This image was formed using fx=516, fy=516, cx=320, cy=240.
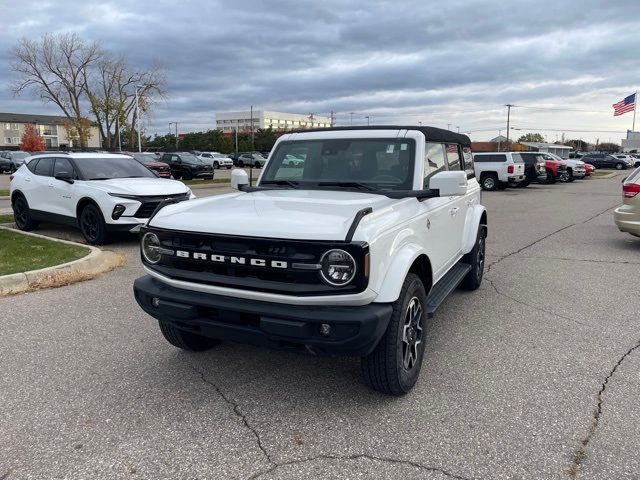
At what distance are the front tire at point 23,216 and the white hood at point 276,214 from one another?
26.5ft

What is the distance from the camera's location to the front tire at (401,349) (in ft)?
10.7

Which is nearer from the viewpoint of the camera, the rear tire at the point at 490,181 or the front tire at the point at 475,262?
the front tire at the point at 475,262

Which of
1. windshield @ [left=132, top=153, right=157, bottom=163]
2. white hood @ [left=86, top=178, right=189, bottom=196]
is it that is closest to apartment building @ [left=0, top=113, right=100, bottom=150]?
windshield @ [left=132, top=153, right=157, bottom=163]

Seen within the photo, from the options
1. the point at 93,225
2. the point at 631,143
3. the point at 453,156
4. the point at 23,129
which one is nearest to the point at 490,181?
the point at 93,225

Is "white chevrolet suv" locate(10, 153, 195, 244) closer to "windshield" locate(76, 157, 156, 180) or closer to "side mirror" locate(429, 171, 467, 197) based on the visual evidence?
"windshield" locate(76, 157, 156, 180)

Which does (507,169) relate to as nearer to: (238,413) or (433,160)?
(433,160)

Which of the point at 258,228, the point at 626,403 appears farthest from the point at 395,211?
the point at 626,403

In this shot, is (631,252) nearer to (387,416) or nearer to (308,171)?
(308,171)

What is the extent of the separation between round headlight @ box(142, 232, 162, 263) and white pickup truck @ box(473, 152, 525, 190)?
22459mm

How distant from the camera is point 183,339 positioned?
4141mm

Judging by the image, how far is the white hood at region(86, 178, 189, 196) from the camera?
8781mm

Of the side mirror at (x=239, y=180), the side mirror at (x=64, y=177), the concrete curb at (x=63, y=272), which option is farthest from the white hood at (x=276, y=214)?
the side mirror at (x=64, y=177)

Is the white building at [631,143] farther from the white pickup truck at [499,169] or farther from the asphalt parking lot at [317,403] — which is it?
the asphalt parking lot at [317,403]

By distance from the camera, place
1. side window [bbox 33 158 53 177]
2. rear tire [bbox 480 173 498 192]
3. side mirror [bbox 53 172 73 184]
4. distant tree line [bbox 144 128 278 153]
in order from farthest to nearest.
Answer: distant tree line [bbox 144 128 278 153] < rear tire [bbox 480 173 498 192] < side window [bbox 33 158 53 177] < side mirror [bbox 53 172 73 184]
